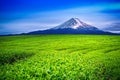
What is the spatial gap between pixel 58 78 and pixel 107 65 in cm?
1630

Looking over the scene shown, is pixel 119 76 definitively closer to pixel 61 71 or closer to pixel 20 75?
pixel 61 71

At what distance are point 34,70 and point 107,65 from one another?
1624 cm

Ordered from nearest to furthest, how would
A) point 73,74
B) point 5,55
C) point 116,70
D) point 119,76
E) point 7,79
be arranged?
point 7,79, point 73,74, point 119,76, point 116,70, point 5,55

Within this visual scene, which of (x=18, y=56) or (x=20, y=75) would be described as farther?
(x=18, y=56)

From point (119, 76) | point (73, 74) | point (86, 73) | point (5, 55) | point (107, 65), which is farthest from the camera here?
point (5, 55)

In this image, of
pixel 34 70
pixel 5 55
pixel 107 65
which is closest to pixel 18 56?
pixel 5 55

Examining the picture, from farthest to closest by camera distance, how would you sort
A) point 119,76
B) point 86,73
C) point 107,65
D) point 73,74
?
point 107,65 → point 119,76 → point 86,73 → point 73,74

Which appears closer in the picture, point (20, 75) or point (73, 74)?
point (20, 75)

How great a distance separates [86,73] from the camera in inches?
1225

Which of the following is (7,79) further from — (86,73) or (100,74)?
(100,74)

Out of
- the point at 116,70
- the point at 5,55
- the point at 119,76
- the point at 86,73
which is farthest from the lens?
the point at 5,55

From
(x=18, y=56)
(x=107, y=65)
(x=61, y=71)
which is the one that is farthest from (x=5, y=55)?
(x=61, y=71)

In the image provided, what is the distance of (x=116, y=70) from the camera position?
3672 cm

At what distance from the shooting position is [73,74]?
2891 cm
